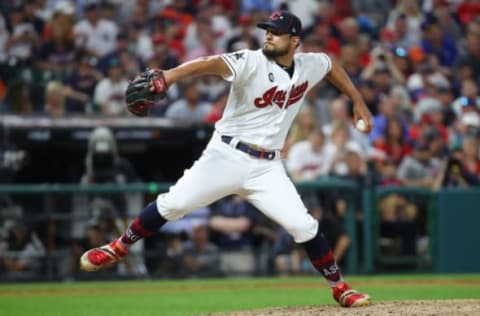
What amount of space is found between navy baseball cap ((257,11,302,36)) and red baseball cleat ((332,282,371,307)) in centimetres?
183

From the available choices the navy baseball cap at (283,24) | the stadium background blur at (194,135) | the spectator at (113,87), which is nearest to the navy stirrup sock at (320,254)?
the navy baseball cap at (283,24)

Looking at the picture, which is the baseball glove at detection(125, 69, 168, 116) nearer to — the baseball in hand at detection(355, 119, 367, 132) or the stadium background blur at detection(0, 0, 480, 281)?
the baseball in hand at detection(355, 119, 367, 132)

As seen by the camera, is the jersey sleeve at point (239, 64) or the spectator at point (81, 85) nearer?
the jersey sleeve at point (239, 64)

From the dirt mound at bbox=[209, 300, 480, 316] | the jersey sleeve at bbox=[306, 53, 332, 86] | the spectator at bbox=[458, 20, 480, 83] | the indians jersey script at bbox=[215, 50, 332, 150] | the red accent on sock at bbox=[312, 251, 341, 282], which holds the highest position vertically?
the spectator at bbox=[458, 20, 480, 83]

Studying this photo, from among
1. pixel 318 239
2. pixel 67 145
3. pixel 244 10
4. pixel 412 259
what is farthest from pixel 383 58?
pixel 318 239

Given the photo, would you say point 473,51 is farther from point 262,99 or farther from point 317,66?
point 262,99

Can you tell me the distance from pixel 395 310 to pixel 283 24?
6.80ft

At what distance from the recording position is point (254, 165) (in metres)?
7.20

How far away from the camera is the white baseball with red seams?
23.5ft

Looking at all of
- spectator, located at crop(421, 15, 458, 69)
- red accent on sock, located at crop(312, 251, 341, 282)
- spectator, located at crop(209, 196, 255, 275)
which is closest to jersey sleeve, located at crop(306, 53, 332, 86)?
red accent on sock, located at crop(312, 251, 341, 282)

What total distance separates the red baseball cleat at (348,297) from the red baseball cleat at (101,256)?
1543mm

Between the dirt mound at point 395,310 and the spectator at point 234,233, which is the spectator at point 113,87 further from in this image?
the dirt mound at point 395,310

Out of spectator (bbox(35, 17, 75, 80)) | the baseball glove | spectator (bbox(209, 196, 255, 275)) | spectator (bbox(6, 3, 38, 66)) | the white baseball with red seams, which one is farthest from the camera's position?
spectator (bbox(6, 3, 38, 66))

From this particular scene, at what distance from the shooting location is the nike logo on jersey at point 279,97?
7.14 meters
